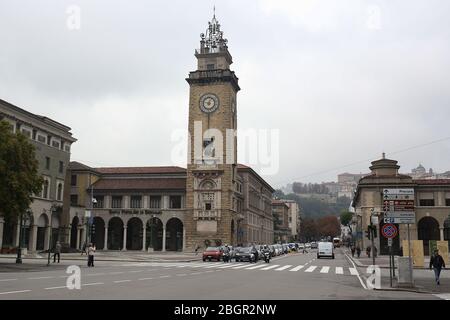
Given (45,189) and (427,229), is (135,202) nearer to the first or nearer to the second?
(45,189)

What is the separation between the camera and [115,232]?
84.6 meters

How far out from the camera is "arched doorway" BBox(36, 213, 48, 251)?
61.6m

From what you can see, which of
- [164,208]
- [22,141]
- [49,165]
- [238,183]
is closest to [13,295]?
[22,141]

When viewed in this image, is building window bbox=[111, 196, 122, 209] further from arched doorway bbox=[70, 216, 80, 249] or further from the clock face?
the clock face

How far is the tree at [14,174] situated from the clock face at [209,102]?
47.9 metres

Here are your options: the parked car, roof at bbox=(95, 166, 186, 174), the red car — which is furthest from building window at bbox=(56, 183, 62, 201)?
the parked car

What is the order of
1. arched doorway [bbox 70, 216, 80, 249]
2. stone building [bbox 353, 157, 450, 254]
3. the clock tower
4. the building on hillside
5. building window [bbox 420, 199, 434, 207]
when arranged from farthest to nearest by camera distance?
the building on hillside
the clock tower
arched doorway [bbox 70, 216, 80, 249]
building window [bbox 420, 199, 434, 207]
stone building [bbox 353, 157, 450, 254]

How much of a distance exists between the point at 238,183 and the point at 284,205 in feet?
262

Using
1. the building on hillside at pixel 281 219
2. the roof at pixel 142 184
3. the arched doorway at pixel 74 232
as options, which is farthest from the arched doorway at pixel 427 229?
the building on hillside at pixel 281 219

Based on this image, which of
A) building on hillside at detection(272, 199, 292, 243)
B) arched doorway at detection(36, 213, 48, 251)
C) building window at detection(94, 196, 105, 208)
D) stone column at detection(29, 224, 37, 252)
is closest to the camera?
stone column at detection(29, 224, 37, 252)

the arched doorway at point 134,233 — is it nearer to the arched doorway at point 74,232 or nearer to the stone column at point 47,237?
the arched doorway at point 74,232

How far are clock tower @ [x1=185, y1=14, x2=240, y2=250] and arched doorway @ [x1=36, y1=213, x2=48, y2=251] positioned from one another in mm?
22163

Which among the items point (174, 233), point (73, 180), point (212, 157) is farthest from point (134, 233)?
point (212, 157)

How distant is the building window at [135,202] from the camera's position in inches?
3270
